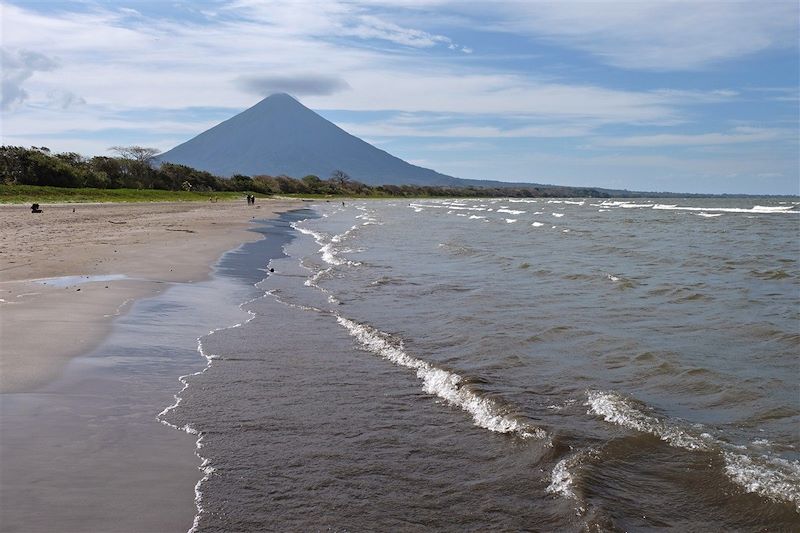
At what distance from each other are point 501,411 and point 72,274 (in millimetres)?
12105

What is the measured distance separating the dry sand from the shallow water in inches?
75.3

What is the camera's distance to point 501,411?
704cm

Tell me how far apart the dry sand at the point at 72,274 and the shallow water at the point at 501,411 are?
1.91m

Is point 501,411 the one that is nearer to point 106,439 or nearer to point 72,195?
point 106,439

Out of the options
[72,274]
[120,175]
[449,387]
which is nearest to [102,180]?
[120,175]

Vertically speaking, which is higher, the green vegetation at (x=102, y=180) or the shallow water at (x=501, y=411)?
the green vegetation at (x=102, y=180)

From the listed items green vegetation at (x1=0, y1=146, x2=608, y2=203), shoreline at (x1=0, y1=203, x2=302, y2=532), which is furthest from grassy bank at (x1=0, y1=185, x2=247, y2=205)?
shoreline at (x1=0, y1=203, x2=302, y2=532)

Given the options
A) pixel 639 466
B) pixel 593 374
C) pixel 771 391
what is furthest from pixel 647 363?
pixel 639 466

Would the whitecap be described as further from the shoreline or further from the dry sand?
the dry sand

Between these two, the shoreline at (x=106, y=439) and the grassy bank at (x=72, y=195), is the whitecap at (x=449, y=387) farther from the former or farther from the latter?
the grassy bank at (x=72, y=195)

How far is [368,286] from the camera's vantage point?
16.6 m

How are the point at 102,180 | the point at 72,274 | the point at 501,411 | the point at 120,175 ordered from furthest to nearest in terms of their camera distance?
the point at 120,175 < the point at 102,180 < the point at 72,274 < the point at 501,411

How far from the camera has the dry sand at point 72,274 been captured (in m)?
8.45

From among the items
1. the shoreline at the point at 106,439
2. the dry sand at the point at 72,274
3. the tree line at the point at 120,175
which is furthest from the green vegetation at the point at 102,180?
the shoreline at the point at 106,439
